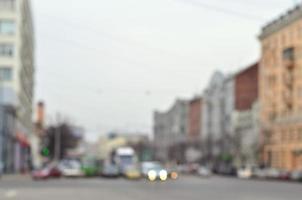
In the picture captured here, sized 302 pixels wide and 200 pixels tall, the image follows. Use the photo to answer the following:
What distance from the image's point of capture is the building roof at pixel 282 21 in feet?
328

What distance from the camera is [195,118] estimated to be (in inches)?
7151

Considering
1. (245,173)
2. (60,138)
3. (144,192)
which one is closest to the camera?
(144,192)

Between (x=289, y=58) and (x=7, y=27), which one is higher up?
(x=7, y=27)

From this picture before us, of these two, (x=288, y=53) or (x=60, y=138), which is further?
(x=60, y=138)

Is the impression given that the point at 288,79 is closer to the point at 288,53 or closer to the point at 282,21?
the point at 288,53

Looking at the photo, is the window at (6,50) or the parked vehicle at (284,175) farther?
the window at (6,50)

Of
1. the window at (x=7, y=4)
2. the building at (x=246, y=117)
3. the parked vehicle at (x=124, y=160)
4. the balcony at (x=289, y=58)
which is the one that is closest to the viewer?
the window at (x=7, y=4)

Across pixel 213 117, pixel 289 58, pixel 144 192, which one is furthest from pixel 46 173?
pixel 213 117

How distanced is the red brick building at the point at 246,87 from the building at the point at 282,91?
19.4m

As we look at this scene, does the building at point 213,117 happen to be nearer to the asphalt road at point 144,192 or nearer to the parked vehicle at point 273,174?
the parked vehicle at point 273,174

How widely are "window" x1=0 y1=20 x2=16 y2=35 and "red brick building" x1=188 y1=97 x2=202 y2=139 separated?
91.0 meters

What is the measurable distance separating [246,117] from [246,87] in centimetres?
813

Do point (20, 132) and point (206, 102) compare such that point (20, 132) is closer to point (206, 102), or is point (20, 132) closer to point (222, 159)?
point (222, 159)

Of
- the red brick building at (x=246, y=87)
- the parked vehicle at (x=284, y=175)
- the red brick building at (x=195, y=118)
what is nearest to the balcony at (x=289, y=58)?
the parked vehicle at (x=284, y=175)
